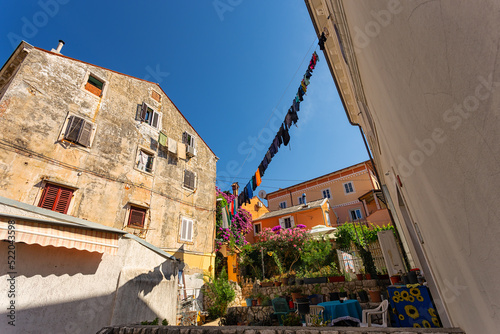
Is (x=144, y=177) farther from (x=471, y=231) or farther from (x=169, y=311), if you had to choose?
(x=471, y=231)

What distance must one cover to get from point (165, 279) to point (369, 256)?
829 cm

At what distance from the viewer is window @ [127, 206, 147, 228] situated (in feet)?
36.2

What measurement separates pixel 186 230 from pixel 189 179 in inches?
136

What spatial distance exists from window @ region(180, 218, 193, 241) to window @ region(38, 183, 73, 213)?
570 cm

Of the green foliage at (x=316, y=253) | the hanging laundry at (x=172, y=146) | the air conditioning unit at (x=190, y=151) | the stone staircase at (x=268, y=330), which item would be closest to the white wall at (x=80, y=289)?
the stone staircase at (x=268, y=330)

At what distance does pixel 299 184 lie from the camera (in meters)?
30.9

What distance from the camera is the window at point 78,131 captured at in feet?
33.5

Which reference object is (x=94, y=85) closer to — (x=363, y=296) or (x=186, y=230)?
(x=186, y=230)

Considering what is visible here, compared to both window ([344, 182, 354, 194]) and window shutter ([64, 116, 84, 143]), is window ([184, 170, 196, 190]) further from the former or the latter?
window ([344, 182, 354, 194])

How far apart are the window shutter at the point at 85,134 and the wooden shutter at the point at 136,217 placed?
3.83 metres

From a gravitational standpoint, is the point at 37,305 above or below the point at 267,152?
below

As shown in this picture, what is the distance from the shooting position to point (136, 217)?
11312mm

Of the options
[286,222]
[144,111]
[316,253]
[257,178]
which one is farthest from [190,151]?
[286,222]

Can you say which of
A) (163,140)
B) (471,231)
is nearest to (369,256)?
(471,231)
